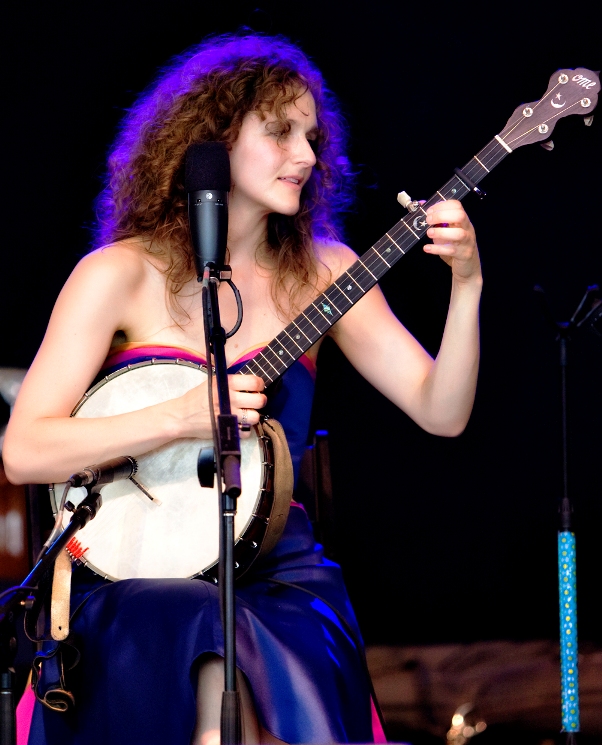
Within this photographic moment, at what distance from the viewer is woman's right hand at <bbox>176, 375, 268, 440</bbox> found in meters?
1.99

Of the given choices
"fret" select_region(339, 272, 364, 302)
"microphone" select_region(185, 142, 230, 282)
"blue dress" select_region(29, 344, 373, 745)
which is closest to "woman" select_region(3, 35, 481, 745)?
"blue dress" select_region(29, 344, 373, 745)

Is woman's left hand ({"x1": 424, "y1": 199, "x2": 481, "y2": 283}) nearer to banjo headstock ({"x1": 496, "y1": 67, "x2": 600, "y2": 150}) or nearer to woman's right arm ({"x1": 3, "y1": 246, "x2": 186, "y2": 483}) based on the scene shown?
banjo headstock ({"x1": 496, "y1": 67, "x2": 600, "y2": 150})

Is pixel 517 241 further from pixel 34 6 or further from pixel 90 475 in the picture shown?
pixel 90 475

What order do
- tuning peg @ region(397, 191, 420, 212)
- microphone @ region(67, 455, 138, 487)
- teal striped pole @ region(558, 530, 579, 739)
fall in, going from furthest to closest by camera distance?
1. teal striped pole @ region(558, 530, 579, 739)
2. tuning peg @ region(397, 191, 420, 212)
3. microphone @ region(67, 455, 138, 487)

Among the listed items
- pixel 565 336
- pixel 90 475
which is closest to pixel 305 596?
pixel 90 475

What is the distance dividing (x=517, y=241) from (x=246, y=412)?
162 centimetres

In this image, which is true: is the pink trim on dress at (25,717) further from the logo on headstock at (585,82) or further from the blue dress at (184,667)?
the logo on headstock at (585,82)

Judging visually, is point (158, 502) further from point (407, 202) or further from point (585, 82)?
point (585, 82)

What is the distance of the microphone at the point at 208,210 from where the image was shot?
1716 mm

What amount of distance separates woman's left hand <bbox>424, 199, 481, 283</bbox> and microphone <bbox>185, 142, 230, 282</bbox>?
1.55 ft

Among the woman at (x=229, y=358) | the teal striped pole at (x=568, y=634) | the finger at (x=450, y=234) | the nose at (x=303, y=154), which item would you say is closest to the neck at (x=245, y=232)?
the woman at (x=229, y=358)

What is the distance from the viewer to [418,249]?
340cm

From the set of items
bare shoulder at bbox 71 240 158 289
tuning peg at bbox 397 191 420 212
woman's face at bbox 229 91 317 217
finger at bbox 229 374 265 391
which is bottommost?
finger at bbox 229 374 265 391

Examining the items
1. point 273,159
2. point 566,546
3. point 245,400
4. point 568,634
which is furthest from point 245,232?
point 568,634
